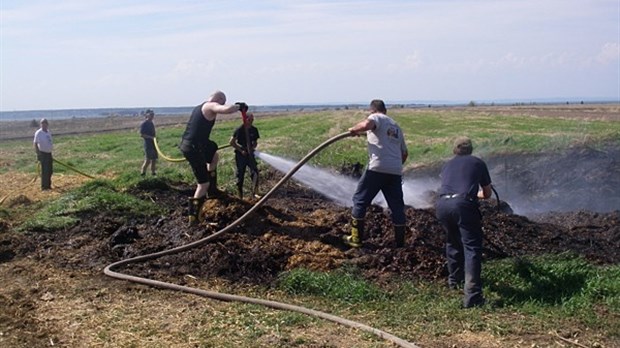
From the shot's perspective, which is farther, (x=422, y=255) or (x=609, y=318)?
(x=422, y=255)

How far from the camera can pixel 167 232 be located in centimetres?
957

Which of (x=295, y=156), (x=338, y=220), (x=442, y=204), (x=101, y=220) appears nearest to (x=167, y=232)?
(x=101, y=220)

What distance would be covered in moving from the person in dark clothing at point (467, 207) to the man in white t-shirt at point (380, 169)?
1.20 meters

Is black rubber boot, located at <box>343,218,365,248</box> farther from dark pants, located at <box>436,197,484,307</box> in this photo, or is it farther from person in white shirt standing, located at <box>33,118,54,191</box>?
person in white shirt standing, located at <box>33,118,54,191</box>

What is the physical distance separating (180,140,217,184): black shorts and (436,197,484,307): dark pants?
11.9 ft

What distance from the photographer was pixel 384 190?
8570 mm

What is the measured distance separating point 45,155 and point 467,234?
39.2 ft

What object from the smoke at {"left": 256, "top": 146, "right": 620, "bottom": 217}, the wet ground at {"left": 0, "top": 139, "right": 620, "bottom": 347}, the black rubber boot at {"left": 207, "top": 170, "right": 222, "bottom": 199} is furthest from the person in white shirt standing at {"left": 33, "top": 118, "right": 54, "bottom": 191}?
the black rubber boot at {"left": 207, "top": 170, "right": 222, "bottom": 199}

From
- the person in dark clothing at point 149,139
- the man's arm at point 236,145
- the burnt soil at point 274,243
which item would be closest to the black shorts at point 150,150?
the person in dark clothing at point 149,139

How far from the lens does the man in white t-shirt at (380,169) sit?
835 cm

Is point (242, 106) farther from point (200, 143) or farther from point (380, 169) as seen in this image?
point (380, 169)

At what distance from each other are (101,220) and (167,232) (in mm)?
1639

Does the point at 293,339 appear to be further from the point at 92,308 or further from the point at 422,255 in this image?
the point at 422,255

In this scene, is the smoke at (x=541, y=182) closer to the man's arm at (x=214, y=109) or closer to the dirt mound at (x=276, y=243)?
the dirt mound at (x=276, y=243)
